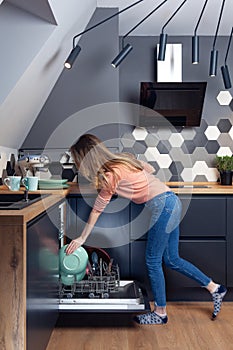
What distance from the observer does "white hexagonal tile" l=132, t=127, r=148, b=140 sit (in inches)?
166

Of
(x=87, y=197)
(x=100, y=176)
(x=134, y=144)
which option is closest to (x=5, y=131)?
(x=87, y=197)

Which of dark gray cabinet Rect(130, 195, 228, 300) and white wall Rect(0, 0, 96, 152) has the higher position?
white wall Rect(0, 0, 96, 152)

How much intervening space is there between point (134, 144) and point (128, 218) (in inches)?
39.3

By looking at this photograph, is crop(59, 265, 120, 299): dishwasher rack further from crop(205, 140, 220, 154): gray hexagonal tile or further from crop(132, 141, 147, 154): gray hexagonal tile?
crop(205, 140, 220, 154): gray hexagonal tile

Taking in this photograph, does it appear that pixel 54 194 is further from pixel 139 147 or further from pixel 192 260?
pixel 139 147

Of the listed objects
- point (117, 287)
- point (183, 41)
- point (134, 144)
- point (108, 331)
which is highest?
point (183, 41)

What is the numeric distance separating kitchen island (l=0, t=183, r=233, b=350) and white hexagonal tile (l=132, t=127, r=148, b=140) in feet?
1.78

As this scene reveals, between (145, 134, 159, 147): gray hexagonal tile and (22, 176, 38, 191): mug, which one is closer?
(22, 176, 38, 191): mug

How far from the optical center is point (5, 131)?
11.3 feet

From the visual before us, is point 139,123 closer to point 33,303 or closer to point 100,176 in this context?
point 100,176

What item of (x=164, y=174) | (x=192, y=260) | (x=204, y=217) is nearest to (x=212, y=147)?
(x=164, y=174)

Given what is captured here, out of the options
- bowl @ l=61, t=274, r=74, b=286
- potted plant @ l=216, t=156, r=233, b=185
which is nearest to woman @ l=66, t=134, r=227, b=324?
bowl @ l=61, t=274, r=74, b=286

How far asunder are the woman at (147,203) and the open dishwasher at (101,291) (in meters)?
0.18

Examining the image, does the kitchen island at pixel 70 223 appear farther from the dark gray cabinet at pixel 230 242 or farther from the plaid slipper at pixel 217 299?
the plaid slipper at pixel 217 299
